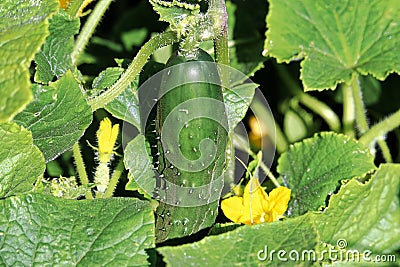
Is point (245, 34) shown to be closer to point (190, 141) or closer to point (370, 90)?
point (370, 90)

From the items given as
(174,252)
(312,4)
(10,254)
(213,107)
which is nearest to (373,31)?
(312,4)

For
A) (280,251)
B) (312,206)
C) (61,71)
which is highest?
(61,71)

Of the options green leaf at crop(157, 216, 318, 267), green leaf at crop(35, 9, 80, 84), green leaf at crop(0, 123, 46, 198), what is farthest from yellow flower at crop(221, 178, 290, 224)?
green leaf at crop(35, 9, 80, 84)

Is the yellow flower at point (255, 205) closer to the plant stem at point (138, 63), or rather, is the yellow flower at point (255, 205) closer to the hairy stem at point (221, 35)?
the hairy stem at point (221, 35)

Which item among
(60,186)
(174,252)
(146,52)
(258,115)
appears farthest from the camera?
(258,115)

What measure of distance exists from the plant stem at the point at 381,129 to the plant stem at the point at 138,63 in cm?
84

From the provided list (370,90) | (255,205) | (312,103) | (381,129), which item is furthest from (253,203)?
(370,90)

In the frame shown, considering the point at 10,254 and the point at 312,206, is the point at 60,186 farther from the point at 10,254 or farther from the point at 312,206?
the point at 312,206

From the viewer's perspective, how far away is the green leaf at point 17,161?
5.07 ft

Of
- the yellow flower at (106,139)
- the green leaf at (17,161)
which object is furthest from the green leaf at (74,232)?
the yellow flower at (106,139)

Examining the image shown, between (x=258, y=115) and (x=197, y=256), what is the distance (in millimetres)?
1099

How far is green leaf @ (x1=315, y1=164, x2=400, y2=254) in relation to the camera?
159cm

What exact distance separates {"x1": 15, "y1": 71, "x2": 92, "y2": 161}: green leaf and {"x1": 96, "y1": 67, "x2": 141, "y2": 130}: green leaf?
7.1 inches

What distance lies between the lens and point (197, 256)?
1.33m
